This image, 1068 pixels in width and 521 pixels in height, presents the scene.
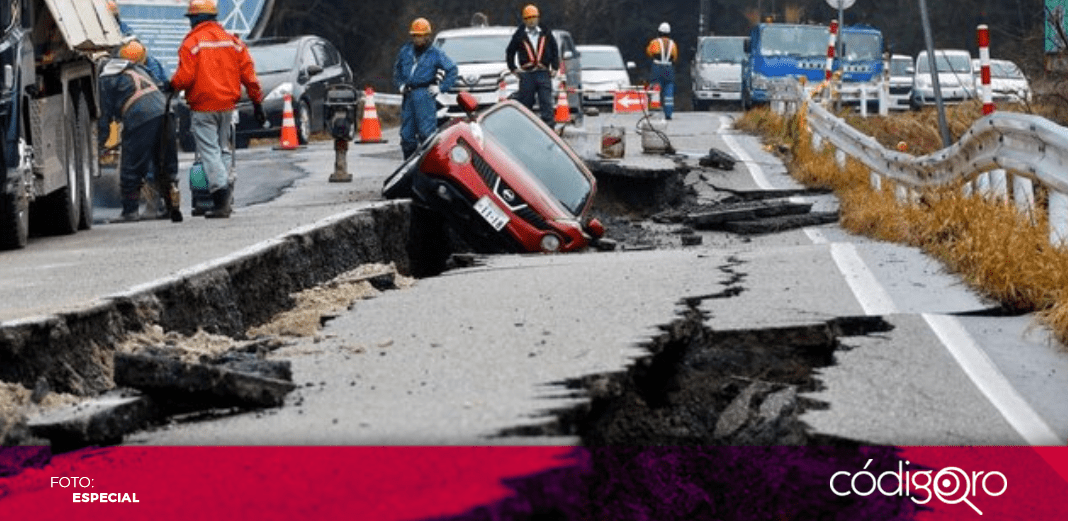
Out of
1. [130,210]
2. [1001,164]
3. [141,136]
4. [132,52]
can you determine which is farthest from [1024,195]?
[132,52]

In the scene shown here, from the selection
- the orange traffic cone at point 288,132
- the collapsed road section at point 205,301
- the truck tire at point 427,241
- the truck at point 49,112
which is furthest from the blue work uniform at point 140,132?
the orange traffic cone at point 288,132

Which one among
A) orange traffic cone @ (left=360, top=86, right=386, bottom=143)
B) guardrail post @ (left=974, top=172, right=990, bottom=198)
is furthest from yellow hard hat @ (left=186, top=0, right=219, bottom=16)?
orange traffic cone @ (left=360, top=86, right=386, bottom=143)

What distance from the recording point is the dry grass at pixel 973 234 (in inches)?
366

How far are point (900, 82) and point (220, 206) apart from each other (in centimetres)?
3302

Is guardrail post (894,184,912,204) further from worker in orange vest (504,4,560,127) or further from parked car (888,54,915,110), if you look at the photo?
parked car (888,54,915,110)

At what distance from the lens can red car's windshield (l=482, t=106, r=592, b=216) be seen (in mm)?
14781

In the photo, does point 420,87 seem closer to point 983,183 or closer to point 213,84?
point 213,84

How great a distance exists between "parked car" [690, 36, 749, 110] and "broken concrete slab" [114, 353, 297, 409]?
3902 cm

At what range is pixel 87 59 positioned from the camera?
16.3 meters

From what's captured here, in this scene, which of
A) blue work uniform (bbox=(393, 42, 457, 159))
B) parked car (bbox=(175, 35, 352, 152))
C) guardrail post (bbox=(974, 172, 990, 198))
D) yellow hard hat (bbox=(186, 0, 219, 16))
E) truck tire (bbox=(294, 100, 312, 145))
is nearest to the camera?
guardrail post (bbox=(974, 172, 990, 198))

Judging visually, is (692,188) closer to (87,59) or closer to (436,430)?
→ (87,59)

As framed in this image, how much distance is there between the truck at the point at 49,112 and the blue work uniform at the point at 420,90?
3.70 m

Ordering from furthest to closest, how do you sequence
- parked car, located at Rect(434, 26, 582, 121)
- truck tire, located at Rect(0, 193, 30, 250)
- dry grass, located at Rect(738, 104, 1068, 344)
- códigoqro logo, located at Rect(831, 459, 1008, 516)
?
1. parked car, located at Rect(434, 26, 582, 121)
2. truck tire, located at Rect(0, 193, 30, 250)
3. dry grass, located at Rect(738, 104, 1068, 344)
4. códigoqro logo, located at Rect(831, 459, 1008, 516)

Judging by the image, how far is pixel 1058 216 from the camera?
33.6 feet
